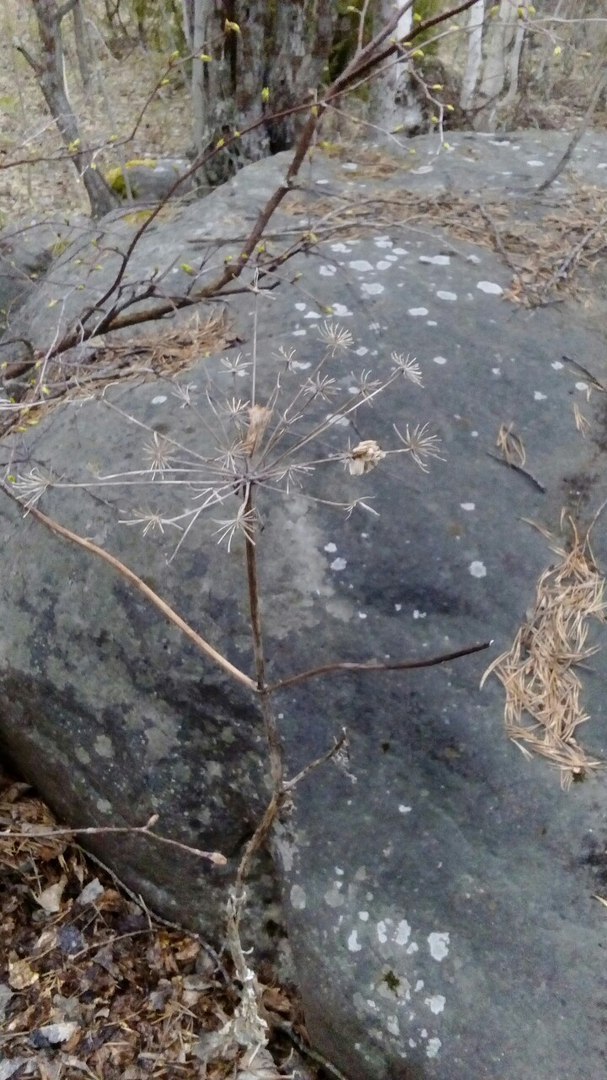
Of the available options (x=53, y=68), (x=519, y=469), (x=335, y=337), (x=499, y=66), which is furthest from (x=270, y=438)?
(x=499, y=66)

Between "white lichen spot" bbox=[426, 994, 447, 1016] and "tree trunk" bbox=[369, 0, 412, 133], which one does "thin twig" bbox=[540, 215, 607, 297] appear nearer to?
"tree trunk" bbox=[369, 0, 412, 133]

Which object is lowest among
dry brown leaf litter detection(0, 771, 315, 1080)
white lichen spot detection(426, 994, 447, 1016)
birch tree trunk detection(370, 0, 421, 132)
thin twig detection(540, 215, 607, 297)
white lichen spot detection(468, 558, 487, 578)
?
dry brown leaf litter detection(0, 771, 315, 1080)

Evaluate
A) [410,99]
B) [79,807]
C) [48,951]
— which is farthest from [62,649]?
[410,99]

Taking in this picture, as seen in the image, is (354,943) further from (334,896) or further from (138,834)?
(138,834)

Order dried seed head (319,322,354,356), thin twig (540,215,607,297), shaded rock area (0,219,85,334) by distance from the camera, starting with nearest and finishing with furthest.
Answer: dried seed head (319,322,354,356) < thin twig (540,215,607,297) < shaded rock area (0,219,85,334)

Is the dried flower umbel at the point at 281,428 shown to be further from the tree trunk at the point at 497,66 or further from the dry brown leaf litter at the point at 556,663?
the tree trunk at the point at 497,66

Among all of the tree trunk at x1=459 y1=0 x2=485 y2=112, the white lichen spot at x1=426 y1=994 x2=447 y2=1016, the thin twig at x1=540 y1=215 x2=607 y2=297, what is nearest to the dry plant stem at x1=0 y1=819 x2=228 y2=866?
the white lichen spot at x1=426 y1=994 x2=447 y2=1016

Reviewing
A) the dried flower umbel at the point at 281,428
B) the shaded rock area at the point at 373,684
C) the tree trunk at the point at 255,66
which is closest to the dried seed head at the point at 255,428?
the shaded rock area at the point at 373,684

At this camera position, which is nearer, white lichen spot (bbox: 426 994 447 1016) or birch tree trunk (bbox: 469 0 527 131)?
white lichen spot (bbox: 426 994 447 1016)
